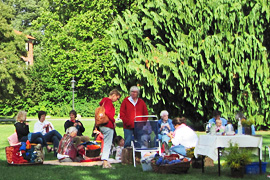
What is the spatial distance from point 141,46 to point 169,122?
36.1 feet

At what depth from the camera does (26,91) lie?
174ft

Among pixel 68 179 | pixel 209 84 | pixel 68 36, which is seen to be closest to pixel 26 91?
pixel 68 36

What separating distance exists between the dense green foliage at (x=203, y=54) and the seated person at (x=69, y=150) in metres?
11.5

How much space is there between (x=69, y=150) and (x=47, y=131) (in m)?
2.38

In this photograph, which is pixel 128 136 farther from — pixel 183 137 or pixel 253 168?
pixel 253 168

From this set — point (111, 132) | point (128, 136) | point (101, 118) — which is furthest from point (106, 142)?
point (128, 136)

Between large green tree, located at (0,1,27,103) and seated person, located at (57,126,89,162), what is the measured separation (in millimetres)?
26586

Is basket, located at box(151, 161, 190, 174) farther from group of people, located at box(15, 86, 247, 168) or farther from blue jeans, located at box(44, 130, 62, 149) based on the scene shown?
blue jeans, located at box(44, 130, 62, 149)

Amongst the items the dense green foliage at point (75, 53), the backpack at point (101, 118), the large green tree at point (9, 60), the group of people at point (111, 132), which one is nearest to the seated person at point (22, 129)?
the group of people at point (111, 132)

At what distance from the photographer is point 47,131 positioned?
1483cm

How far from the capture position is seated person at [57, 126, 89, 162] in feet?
41.4

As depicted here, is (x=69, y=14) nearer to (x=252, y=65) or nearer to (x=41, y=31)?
(x=41, y=31)

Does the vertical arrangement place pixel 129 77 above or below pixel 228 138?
above

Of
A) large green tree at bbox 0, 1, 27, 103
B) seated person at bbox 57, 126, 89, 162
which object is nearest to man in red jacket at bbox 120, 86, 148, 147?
seated person at bbox 57, 126, 89, 162
